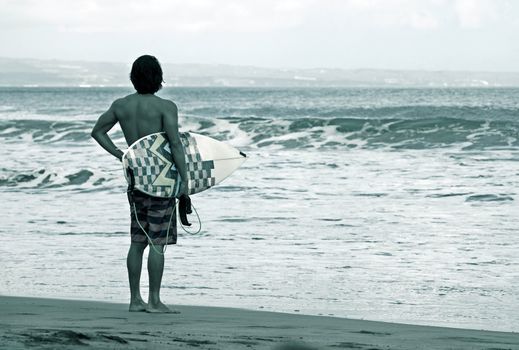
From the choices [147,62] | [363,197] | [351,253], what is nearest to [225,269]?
[351,253]

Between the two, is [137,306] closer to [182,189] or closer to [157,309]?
[157,309]

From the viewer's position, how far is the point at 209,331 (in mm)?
4469

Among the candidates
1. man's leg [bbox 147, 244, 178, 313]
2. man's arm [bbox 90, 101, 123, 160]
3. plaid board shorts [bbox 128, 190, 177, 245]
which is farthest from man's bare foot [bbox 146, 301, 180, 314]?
man's arm [bbox 90, 101, 123, 160]

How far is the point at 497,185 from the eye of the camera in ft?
43.8

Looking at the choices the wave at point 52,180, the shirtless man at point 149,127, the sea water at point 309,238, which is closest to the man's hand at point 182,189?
the shirtless man at point 149,127

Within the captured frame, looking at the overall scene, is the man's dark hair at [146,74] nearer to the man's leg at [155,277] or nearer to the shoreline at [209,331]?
the man's leg at [155,277]

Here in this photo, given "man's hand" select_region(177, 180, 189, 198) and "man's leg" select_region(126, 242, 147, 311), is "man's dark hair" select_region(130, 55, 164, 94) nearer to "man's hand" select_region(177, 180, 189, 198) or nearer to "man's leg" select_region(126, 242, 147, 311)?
"man's hand" select_region(177, 180, 189, 198)

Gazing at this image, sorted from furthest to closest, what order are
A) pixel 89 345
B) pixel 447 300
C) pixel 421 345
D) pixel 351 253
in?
pixel 351 253, pixel 447 300, pixel 421 345, pixel 89 345

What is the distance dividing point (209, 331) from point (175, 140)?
118cm

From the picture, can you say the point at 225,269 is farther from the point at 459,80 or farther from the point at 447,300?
the point at 459,80

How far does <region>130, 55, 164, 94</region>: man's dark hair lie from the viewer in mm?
5148

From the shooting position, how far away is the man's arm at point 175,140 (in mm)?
5172

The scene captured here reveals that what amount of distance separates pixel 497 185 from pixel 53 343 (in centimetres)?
1047

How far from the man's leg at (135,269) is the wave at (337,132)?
17.1m
